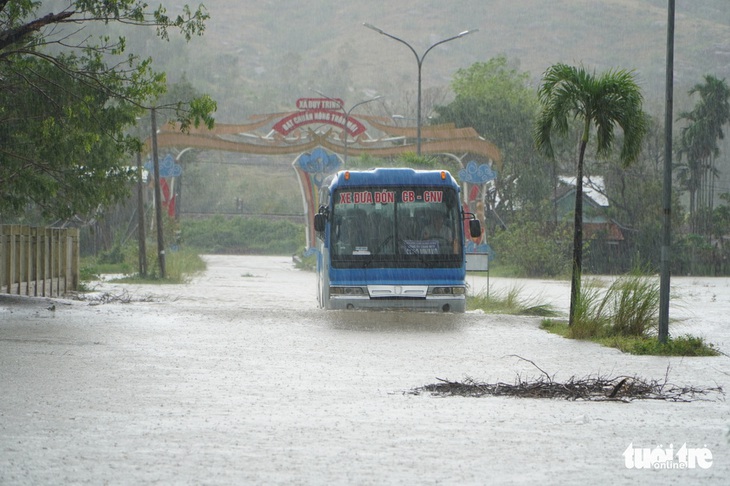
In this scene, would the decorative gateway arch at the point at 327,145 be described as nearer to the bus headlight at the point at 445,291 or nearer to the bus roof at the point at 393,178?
the bus roof at the point at 393,178

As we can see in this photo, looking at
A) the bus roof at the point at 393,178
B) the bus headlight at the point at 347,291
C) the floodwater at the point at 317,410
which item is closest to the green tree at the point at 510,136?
the bus roof at the point at 393,178

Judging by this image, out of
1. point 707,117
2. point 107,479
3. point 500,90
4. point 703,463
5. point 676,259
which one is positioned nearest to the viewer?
point 107,479

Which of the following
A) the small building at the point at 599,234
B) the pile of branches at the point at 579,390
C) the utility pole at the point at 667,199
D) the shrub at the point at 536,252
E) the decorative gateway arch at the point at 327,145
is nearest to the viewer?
the pile of branches at the point at 579,390

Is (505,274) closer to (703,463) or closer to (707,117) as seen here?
(707,117)

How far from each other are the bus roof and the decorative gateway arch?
33.2 metres

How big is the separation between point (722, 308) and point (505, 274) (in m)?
28.1

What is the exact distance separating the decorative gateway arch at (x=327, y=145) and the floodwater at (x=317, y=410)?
38.3 metres

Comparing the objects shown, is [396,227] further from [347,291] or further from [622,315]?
[622,315]

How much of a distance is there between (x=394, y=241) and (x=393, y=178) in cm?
133

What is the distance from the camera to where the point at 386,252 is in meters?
21.1

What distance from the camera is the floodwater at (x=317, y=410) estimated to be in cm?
734

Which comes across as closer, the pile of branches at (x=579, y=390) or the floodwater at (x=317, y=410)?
the floodwater at (x=317, y=410)

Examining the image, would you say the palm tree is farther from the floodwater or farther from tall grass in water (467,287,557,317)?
tall grass in water (467,287,557,317)

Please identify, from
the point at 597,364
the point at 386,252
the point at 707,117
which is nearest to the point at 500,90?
the point at 707,117
